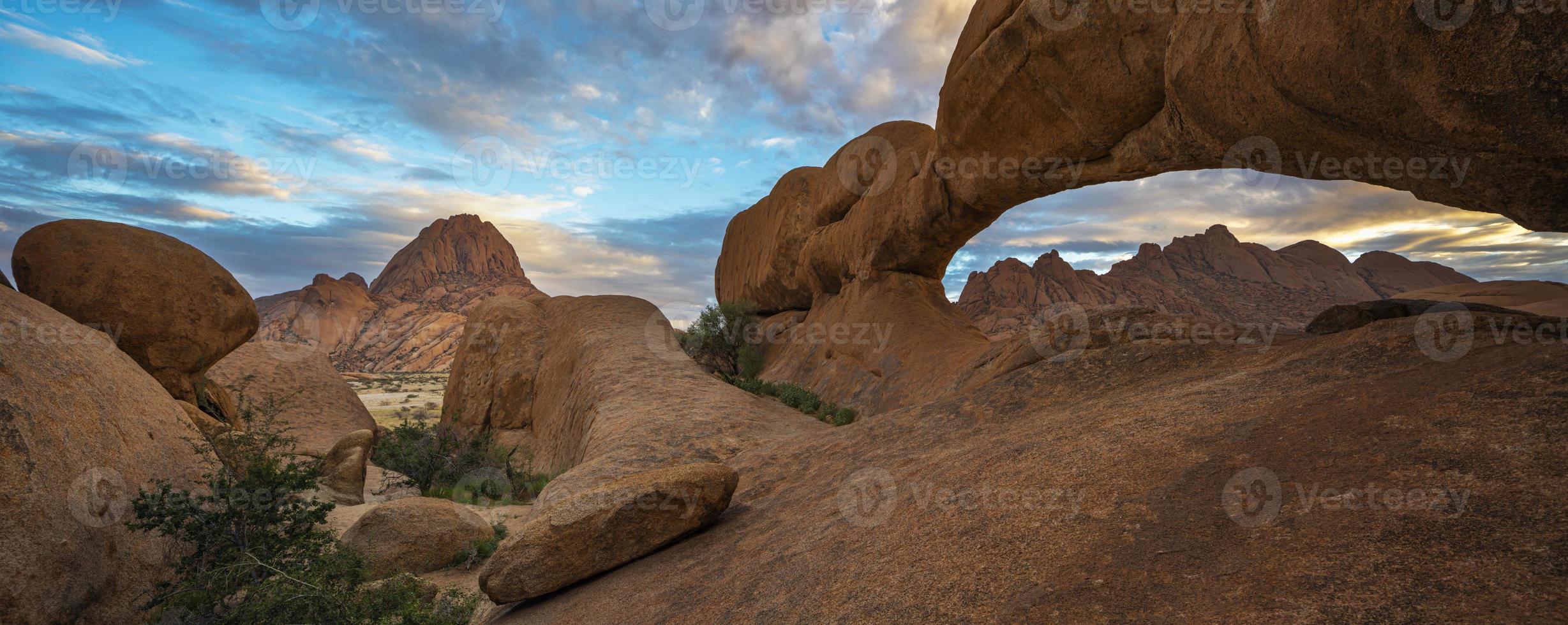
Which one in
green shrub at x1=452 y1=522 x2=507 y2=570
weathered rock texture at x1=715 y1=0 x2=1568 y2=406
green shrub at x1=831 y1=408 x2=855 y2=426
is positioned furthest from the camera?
green shrub at x1=831 y1=408 x2=855 y2=426

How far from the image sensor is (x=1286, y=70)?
18.2ft

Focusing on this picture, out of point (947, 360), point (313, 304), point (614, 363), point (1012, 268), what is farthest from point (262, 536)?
point (313, 304)

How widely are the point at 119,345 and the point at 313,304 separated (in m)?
89.5

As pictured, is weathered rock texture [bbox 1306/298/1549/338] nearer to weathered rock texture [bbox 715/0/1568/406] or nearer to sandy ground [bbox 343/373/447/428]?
weathered rock texture [bbox 715/0/1568/406]

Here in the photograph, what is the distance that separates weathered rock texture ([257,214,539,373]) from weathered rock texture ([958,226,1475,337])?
50.9 meters

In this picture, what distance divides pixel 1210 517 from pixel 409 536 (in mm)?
9760

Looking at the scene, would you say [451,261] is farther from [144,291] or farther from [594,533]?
[594,533]

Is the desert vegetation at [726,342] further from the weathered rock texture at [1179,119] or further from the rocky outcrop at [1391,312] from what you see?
the rocky outcrop at [1391,312]

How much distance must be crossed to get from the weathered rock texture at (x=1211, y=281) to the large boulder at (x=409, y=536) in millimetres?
44244

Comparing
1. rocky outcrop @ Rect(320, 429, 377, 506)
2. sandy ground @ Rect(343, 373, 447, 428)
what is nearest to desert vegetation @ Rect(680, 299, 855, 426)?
sandy ground @ Rect(343, 373, 447, 428)

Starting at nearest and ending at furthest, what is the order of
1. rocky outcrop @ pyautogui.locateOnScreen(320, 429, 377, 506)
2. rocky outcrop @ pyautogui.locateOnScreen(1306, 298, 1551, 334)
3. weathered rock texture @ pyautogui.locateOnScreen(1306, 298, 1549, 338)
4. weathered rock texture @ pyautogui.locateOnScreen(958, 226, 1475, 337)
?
weathered rock texture @ pyautogui.locateOnScreen(1306, 298, 1549, 338)
rocky outcrop @ pyautogui.locateOnScreen(1306, 298, 1551, 334)
rocky outcrop @ pyautogui.locateOnScreen(320, 429, 377, 506)
weathered rock texture @ pyautogui.locateOnScreen(958, 226, 1475, 337)

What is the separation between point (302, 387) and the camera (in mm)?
19609

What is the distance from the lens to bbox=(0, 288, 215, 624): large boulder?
218 inches

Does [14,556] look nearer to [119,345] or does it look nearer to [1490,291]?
[119,345]
